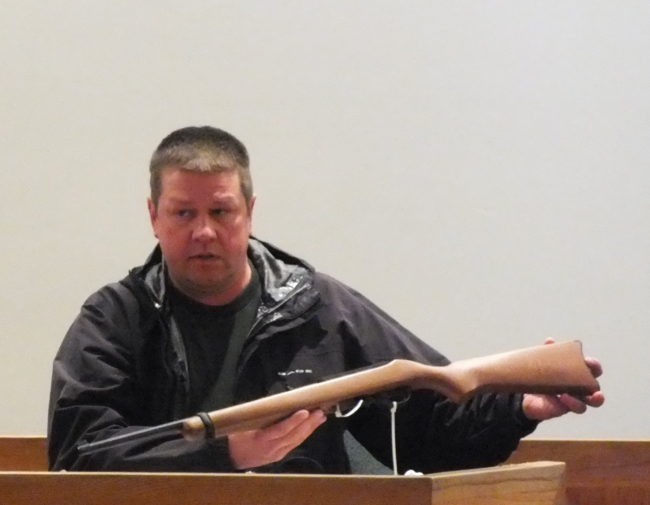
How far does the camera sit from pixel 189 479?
3.40 feet

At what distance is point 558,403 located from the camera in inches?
59.6

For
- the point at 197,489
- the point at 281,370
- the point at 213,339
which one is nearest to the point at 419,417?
the point at 281,370

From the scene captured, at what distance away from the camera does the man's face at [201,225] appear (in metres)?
1.60

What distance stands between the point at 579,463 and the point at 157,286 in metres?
0.69

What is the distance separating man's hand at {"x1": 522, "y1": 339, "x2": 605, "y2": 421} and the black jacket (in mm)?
20

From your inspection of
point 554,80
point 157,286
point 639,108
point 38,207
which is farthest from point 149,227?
point 639,108

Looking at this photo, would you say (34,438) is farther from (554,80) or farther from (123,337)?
(554,80)

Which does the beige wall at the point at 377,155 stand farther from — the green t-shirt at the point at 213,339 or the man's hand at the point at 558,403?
the man's hand at the point at 558,403

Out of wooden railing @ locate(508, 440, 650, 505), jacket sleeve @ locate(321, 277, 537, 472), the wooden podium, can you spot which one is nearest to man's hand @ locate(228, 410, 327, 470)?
the wooden podium

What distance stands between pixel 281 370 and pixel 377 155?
706mm

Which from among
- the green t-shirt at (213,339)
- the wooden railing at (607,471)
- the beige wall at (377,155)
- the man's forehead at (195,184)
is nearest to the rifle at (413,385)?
the wooden railing at (607,471)

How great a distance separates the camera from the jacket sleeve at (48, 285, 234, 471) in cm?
131

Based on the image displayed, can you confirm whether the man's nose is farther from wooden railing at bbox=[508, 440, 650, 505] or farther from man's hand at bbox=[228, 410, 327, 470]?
wooden railing at bbox=[508, 440, 650, 505]

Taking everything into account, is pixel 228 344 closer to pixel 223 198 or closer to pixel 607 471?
pixel 223 198
